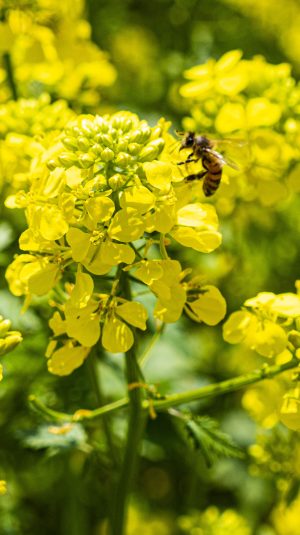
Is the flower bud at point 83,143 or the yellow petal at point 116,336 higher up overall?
the flower bud at point 83,143

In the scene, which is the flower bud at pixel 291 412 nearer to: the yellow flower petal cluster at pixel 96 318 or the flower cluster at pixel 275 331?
the flower cluster at pixel 275 331

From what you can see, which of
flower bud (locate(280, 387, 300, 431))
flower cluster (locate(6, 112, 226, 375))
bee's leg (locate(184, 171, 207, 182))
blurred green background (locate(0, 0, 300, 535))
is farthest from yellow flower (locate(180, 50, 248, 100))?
flower bud (locate(280, 387, 300, 431))

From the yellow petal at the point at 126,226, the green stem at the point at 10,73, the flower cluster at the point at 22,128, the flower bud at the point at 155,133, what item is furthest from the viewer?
the green stem at the point at 10,73

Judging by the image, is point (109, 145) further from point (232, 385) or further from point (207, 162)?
point (232, 385)

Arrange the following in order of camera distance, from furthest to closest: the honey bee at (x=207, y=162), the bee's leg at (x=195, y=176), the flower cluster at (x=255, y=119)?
the flower cluster at (x=255, y=119) < the honey bee at (x=207, y=162) < the bee's leg at (x=195, y=176)

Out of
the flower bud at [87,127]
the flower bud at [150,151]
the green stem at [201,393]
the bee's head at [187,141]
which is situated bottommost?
the green stem at [201,393]

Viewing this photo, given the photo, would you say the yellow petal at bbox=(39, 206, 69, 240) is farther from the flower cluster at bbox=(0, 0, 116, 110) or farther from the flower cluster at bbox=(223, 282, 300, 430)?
the flower cluster at bbox=(0, 0, 116, 110)

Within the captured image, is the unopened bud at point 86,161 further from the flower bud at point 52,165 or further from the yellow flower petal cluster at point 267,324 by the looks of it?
the yellow flower petal cluster at point 267,324

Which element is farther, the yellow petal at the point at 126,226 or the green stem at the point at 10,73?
the green stem at the point at 10,73

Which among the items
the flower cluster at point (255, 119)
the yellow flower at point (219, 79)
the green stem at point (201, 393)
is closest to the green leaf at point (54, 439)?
the green stem at point (201, 393)

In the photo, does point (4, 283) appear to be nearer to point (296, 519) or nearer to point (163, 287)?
point (163, 287)
